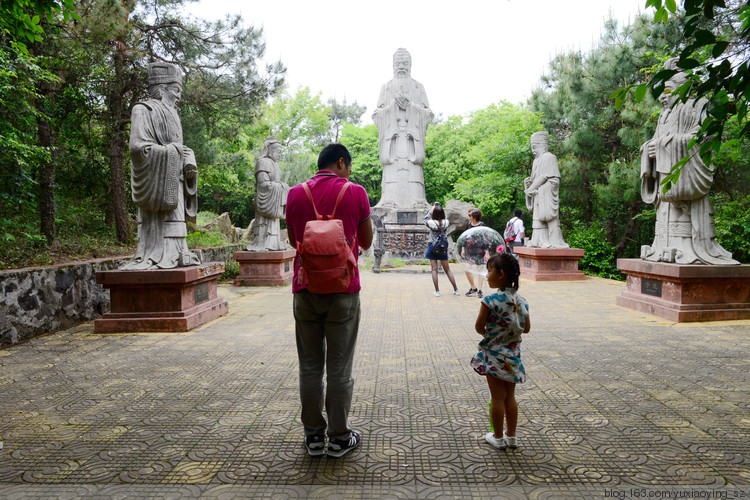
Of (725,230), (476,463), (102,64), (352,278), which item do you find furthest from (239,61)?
(725,230)

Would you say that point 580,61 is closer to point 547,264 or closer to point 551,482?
point 547,264

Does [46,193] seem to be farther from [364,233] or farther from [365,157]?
[365,157]

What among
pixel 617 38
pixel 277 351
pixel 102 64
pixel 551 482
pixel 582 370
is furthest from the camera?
pixel 617 38

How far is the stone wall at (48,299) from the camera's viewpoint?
5176 mm

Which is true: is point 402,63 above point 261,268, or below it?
above

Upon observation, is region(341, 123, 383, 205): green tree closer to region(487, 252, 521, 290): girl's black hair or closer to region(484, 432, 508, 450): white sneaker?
region(487, 252, 521, 290): girl's black hair

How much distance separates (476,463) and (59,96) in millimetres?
11921

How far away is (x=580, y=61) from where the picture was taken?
1533 centimetres

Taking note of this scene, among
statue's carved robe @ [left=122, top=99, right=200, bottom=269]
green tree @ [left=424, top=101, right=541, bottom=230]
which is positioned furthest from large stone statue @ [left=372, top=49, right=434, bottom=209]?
statue's carved robe @ [left=122, top=99, right=200, bottom=269]

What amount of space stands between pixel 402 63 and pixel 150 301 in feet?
50.8

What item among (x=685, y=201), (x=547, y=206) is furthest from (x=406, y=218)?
(x=685, y=201)

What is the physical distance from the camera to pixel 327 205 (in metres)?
2.63

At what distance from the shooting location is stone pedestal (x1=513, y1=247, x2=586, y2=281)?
36.4 ft

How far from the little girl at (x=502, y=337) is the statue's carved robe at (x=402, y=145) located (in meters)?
15.7
